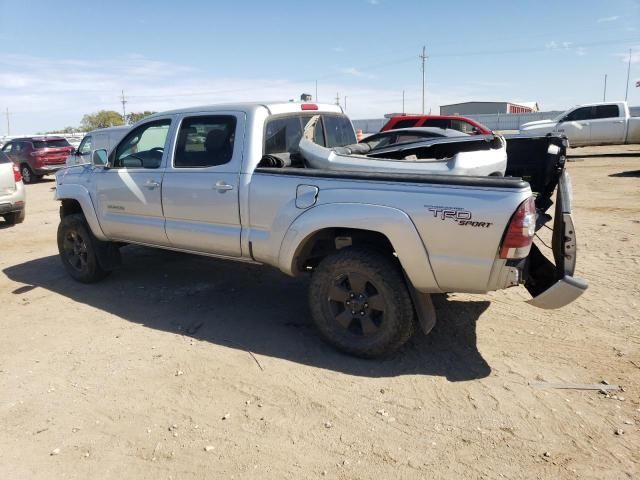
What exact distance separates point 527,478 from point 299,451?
1199 millimetres

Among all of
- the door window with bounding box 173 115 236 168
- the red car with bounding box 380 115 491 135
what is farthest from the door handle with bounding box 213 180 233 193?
the red car with bounding box 380 115 491 135

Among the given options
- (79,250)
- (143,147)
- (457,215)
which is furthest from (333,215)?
(79,250)

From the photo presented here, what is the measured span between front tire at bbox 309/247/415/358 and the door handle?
3.44 ft

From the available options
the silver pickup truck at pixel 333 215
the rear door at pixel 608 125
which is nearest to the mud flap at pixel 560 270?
the silver pickup truck at pixel 333 215

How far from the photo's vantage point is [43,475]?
2.75 meters

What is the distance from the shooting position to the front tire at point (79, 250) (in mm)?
5680

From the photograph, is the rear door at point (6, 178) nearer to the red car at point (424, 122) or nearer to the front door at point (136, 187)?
the front door at point (136, 187)

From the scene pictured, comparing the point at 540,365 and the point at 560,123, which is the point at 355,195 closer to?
the point at 540,365

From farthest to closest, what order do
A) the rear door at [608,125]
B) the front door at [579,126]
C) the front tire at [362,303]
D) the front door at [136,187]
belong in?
1. the front door at [579,126]
2. the rear door at [608,125]
3. the front door at [136,187]
4. the front tire at [362,303]

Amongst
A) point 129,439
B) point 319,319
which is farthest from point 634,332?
point 129,439

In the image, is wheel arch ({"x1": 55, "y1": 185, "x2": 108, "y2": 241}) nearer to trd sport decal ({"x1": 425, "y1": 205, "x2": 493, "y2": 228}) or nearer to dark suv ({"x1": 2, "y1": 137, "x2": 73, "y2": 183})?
trd sport decal ({"x1": 425, "y1": 205, "x2": 493, "y2": 228})

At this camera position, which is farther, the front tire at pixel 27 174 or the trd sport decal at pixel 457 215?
the front tire at pixel 27 174

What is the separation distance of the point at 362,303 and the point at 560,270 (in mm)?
1393

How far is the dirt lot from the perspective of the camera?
279cm
